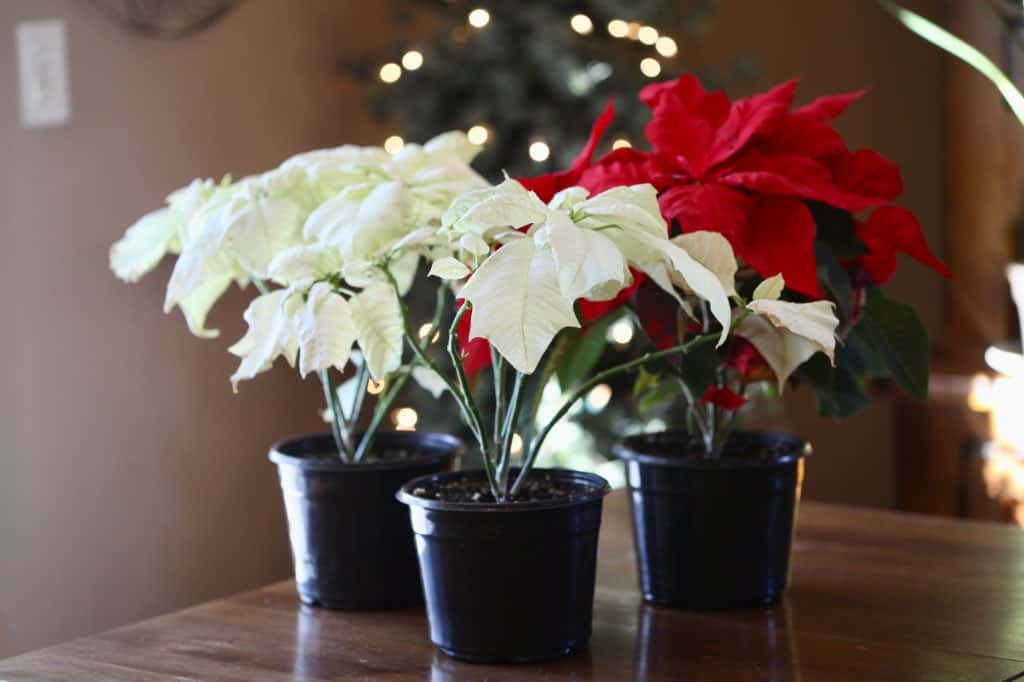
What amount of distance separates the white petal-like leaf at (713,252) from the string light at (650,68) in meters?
1.63

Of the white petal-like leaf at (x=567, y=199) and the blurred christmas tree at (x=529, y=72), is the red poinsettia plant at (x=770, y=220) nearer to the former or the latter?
the white petal-like leaf at (x=567, y=199)

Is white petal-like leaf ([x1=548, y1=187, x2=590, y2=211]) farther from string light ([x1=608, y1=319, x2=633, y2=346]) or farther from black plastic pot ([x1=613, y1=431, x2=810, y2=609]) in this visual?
string light ([x1=608, y1=319, x2=633, y2=346])

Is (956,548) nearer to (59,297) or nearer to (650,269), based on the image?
(650,269)

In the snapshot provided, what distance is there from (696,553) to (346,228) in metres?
0.34

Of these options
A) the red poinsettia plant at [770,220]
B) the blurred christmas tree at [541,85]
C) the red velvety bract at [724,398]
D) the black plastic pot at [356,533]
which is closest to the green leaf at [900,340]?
the red poinsettia plant at [770,220]

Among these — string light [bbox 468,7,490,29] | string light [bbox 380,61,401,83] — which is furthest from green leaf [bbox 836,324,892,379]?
string light [bbox 380,61,401,83]

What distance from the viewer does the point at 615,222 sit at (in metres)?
0.67

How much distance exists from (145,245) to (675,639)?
0.49 meters

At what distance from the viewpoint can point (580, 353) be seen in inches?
35.7

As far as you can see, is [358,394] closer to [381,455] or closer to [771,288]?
[381,455]

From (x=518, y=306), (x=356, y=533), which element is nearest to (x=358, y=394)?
(x=356, y=533)

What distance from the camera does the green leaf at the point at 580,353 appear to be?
90 cm

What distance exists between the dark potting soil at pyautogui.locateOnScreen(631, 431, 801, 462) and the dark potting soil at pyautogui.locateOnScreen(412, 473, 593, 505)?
122mm

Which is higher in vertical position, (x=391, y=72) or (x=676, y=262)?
(x=391, y=72)
